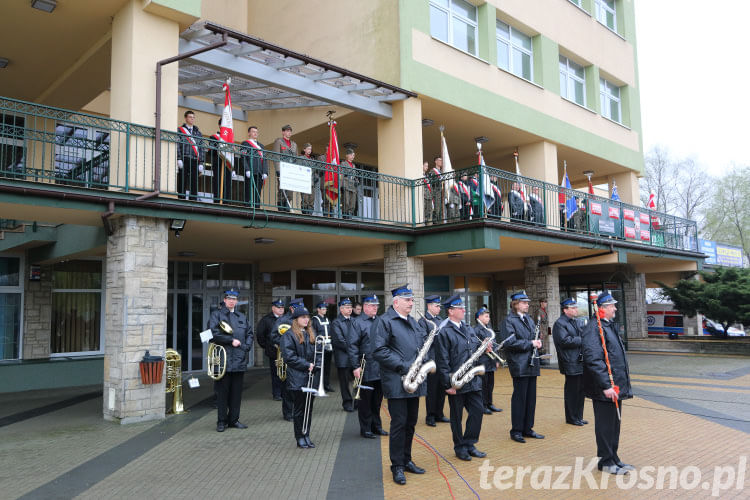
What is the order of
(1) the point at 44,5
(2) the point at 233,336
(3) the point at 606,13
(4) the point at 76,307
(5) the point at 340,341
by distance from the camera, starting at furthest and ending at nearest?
(3) the point at 606,13 → (4) the point at 76,307 → (1) the point at 44,5 → (5) the point at 340,341 → (2) the point at 233,336

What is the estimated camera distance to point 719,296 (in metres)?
18.5

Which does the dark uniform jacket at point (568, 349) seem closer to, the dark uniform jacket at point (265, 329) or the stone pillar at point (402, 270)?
the stone pillar at point (402, 270)

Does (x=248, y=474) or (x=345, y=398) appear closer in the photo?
(x=248, y=474)

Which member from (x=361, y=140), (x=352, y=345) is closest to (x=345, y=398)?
(x=352, y=345)

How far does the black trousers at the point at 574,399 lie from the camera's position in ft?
27.7

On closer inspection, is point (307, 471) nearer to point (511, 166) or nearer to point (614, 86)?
point (511, 166)

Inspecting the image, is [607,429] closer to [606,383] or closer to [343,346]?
[606,383]

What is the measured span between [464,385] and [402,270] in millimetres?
6783

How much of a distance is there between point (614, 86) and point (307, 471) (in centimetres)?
2147

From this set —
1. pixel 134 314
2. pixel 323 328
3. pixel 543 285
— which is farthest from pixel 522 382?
pixel 543 285

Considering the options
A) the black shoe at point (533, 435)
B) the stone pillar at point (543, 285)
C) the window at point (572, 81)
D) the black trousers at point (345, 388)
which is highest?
the window at point (572, 81)

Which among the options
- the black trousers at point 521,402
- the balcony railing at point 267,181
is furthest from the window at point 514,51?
the black trousers at point 521,402

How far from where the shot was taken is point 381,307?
59.1 feet

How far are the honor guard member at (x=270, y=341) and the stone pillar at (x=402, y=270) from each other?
284 cm
